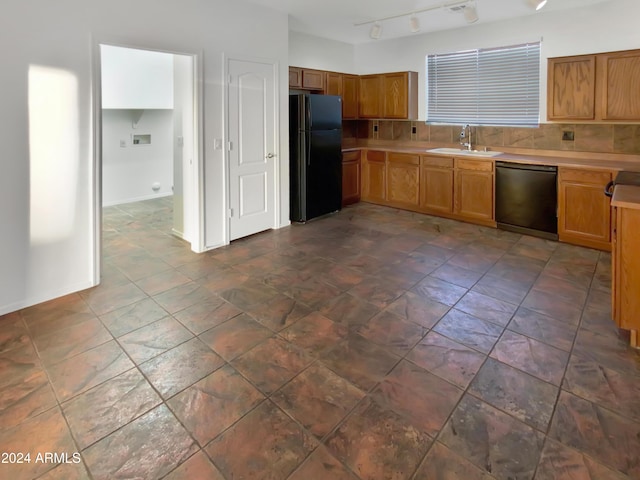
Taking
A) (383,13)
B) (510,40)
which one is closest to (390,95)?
(383,13)

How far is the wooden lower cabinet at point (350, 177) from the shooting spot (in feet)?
20.5

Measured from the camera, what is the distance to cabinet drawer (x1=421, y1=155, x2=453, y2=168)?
215 inches

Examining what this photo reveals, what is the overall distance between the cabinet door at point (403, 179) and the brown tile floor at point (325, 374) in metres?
2.14

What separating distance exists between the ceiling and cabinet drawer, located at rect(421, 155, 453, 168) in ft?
5.69

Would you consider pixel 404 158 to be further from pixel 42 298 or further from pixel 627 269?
pixel 42 298

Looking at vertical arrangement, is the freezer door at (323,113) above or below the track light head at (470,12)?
below

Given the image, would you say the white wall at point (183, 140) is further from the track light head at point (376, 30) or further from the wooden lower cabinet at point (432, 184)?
the wooden lower cabinet at point (432, 184)

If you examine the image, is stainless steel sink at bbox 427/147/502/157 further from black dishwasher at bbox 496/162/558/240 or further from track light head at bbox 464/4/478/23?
track light head at bbox 464/4/478/23

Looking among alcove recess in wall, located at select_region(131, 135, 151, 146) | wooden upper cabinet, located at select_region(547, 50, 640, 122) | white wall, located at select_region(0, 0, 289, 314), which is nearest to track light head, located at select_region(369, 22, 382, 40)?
wooden upper cabinet, located at select_region(547, 50, 640, 122)

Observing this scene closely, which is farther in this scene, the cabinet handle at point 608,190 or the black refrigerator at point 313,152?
the black refrigerator at point 313,152

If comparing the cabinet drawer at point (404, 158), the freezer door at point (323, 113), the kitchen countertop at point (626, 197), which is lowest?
the kitchen countertop at point (626, 197)

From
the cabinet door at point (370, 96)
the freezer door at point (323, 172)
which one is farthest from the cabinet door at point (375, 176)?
the freezer door at point (323, 172)

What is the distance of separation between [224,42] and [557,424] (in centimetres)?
420

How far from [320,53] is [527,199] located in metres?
3.63
